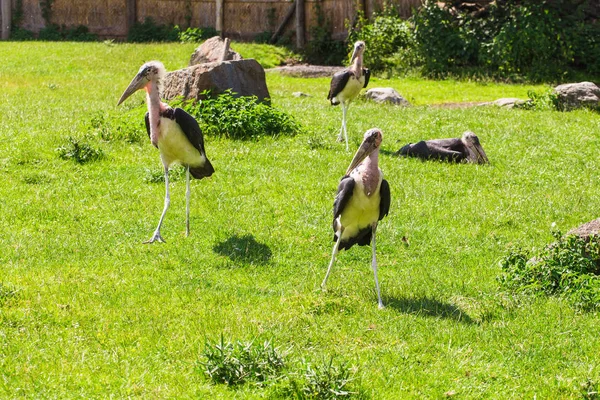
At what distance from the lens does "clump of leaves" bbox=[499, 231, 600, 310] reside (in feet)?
24.4

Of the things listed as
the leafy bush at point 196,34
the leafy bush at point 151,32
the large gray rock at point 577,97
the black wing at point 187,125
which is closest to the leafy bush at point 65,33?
the leafy bush at point 151,32

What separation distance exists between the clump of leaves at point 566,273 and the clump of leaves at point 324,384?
2.71m

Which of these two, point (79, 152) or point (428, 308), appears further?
point (79, 152)

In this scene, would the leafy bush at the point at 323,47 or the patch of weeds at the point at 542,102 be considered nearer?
the patch of weeds at the point at 542,102

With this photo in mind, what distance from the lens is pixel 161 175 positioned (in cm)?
1137

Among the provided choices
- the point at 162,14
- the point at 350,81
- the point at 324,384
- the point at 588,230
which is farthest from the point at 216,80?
the point at 162,14

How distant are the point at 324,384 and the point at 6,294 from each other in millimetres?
3237

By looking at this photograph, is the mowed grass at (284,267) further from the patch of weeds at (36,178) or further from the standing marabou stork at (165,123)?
the standing marabou stork at (165,123)

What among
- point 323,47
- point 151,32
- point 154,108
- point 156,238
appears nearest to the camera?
point 156,238

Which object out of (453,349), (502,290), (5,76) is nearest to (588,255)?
(502,290)

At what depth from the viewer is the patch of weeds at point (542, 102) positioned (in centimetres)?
1803

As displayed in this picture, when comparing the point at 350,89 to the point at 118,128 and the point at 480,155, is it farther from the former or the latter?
the point at 118,128

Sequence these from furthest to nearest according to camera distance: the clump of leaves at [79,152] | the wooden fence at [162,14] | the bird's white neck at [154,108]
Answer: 1. the wooden fence at [162,14]
2. the clump of leaves at [79,152]
3. the bird's white neck at [154,108]

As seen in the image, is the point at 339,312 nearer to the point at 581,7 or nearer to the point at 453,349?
the point at 453,349
